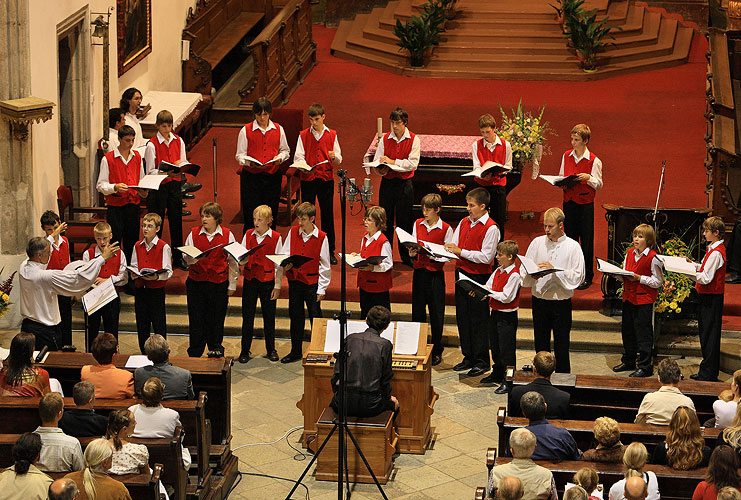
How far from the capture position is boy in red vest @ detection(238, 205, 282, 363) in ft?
36.0

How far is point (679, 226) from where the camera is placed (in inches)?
460

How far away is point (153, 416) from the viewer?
7910mm

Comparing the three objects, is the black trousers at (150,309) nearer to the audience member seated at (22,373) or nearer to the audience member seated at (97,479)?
the audience member seated at (22,373)

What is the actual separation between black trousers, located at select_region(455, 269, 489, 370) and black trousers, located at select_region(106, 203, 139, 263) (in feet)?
10.5

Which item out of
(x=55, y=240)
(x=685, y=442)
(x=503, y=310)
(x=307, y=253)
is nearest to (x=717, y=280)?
(x=503, y=310)

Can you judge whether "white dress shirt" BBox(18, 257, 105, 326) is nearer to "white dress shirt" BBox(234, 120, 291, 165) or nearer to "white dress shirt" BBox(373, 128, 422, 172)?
"white dress shirt" BBox(234, 120, 291, 165)

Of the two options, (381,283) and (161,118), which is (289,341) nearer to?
(381,283)

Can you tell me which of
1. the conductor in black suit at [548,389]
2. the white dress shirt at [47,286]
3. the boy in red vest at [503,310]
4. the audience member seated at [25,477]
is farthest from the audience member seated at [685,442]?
the white dress shirt at [47,286]

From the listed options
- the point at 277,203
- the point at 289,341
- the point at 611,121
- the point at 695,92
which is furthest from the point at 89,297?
the point at 695,92

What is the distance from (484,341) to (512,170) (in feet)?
9.01

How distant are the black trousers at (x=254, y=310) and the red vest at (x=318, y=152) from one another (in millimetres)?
1664

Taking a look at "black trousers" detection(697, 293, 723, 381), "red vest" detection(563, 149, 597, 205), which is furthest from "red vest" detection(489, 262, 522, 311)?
"red vest" detection(563, 149, 597, 205)

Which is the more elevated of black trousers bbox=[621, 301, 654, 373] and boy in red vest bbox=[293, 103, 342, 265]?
boy in red vest bbox=[293, 103, 342, 265]

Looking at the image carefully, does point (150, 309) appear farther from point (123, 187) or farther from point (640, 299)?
point (640, 299)
